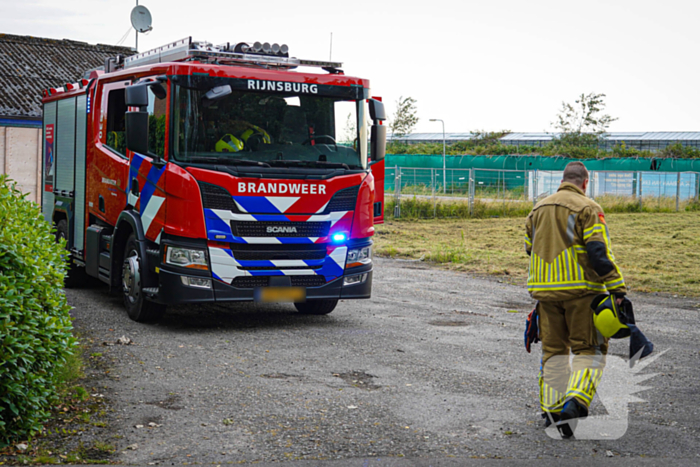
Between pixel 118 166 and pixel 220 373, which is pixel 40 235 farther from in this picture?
pixel 118 166

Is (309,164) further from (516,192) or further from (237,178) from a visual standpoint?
(516,192)

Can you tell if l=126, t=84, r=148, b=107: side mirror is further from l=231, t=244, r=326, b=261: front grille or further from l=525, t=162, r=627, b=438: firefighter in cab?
l=525, t=162, r=627, b=438: firefighter in cab

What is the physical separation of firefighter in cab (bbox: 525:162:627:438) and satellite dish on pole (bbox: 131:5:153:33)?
15826 millimetres

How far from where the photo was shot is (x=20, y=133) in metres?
22.1

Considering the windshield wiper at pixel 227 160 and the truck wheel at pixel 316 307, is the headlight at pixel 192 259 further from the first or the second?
the truck wheel at pixel 316 307

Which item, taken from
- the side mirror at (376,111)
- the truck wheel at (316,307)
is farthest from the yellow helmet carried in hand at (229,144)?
the truck wheel at (316,307)

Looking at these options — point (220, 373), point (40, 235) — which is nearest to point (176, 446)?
point (220, 373)

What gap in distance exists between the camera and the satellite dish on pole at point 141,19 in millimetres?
18875

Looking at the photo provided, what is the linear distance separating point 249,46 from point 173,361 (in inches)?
153

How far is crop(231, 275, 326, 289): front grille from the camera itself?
838cm

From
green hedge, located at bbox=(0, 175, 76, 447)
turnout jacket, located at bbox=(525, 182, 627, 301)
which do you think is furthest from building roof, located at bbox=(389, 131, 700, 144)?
→ green hedge, located at bbox=(0, 175, 76, 447)

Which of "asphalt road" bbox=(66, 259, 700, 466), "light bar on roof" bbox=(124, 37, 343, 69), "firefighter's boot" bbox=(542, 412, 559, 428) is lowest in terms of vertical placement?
"asphalt road" bbox=(66, 259, 700, 466)

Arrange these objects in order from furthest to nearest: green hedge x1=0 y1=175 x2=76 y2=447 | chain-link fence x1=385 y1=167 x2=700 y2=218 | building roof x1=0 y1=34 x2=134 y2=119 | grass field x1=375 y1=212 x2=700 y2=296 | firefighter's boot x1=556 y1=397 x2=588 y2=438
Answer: chain-link fence x1=385 y1=167 x2=700 y2=218
building roof x1=0 y1=34 x2=134 y2=119
grass field x1=375 y1=212 x2=700 y2=296
firefighter's boot x1=556 y1=397 x2=588 y2=438
green hedge x1=0 y1=175 x2=76 y2=447

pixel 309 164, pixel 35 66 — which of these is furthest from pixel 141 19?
pixel 309 164
